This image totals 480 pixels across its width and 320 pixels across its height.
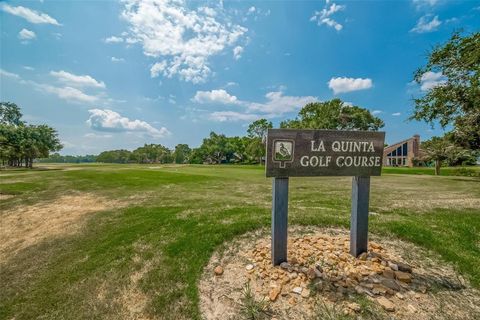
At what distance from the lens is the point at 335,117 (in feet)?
160

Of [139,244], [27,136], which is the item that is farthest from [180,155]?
[139,244]

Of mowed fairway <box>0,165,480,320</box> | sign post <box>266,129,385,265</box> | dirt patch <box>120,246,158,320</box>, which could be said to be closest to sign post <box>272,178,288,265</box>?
sign post <box>266,129,385,265</box>

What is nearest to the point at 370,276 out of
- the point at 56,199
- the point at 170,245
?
the point at 170,245

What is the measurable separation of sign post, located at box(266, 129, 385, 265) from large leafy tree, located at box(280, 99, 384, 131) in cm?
4465

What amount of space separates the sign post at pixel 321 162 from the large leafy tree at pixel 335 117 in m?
44.7

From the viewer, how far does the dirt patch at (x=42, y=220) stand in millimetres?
6112

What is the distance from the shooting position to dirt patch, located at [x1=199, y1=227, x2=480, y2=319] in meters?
3.06

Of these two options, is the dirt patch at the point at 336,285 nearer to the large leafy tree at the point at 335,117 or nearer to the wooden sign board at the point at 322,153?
the wooden sign board at the point at 322,153

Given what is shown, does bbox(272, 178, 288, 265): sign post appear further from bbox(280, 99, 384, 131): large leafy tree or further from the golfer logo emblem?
bbox(280, 99, 384, 131): large leafy tree

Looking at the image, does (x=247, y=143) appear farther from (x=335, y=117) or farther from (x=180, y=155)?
(x=180, y=155)

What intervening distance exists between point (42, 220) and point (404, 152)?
71943 mm

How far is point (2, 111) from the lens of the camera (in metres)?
52.3

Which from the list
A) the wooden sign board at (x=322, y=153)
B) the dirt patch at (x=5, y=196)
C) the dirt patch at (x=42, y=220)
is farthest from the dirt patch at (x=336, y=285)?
the dirt patch at (x=5, y=196)

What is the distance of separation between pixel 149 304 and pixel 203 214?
419 centimetres
